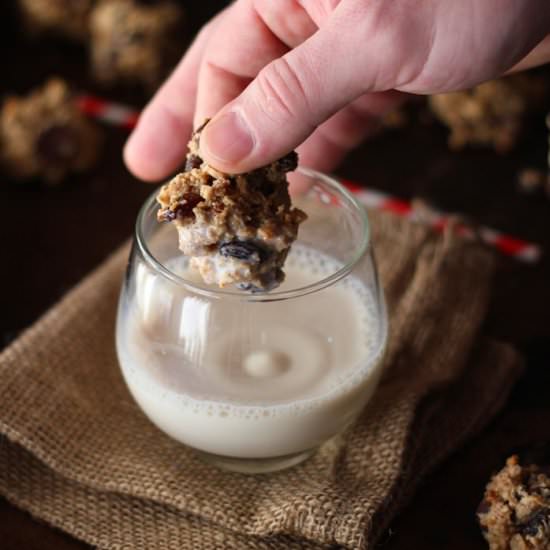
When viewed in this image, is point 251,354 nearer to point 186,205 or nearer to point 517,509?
point 186,205

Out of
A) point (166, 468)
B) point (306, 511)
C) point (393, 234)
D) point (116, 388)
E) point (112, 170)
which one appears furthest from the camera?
point (112, 170)

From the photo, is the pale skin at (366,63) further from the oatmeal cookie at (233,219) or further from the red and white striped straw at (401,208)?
the red and white striped straw at (401,208)

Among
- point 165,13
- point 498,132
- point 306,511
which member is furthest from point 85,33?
point 306,511

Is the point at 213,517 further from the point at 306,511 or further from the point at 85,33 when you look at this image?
the point at 85,33

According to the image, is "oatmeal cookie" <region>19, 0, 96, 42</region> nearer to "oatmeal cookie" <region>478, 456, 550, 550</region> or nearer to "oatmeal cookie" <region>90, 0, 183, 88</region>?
"oatmeal cookie" <region>90, 0, 183, 88</region>

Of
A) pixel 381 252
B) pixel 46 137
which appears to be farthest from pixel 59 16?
pixel 381 252
